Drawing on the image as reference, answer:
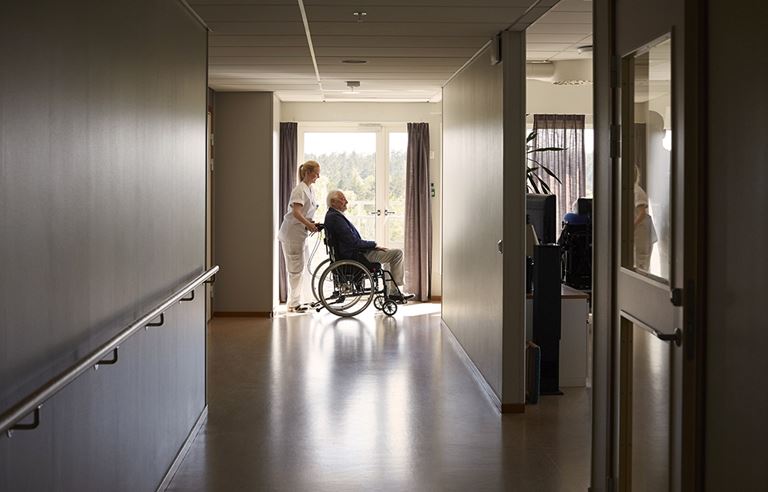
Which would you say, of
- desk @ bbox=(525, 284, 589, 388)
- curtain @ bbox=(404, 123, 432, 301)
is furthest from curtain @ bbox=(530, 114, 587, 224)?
desk @ bbox=(525, 284, 589, 388)

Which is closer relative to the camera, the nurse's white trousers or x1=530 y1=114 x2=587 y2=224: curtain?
the nurse's white trousers

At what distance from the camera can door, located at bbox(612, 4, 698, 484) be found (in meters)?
2.79

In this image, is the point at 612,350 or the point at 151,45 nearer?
the point at 612,350

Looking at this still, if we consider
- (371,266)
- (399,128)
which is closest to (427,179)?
(399,128)

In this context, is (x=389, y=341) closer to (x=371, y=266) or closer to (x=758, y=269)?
(x=371, y=266)

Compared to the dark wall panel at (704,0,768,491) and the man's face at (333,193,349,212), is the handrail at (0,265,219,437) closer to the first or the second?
the dark wall panel at (704,0,768,491)

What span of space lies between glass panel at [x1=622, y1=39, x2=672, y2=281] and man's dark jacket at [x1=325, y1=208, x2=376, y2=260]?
6699mm

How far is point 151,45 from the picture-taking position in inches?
154

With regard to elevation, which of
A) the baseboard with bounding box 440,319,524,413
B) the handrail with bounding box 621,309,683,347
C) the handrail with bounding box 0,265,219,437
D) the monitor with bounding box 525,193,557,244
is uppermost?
the monitor with bounding box 525,193,557,244

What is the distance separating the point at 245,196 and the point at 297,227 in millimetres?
749

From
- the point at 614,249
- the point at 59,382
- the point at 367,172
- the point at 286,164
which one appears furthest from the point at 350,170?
the point at 59,382

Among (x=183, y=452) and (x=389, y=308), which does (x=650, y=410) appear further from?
(x=389, y=308)

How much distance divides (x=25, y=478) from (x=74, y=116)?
1.09 metres

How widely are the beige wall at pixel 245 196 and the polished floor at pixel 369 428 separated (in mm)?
1749
